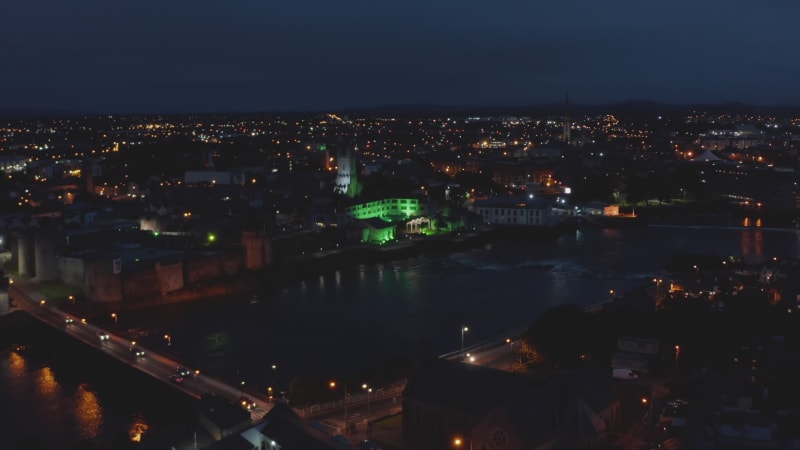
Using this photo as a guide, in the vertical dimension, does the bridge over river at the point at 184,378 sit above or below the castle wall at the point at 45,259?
below

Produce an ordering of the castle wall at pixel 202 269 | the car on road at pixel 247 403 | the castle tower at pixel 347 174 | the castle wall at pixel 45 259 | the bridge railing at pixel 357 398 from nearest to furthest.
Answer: the bridge railing at pixel 357 398 < the car on road at pixel 247 403 < the castle wall at pixel 202 269 < the castle wall at pixel 45 259 < the castle tower at pixel 347 174

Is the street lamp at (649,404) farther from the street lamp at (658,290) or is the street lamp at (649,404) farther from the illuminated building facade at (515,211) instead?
the illuminated building facade at (515,211)

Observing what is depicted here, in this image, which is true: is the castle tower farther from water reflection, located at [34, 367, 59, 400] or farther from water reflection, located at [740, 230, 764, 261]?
water reflection, located at [34, 367, 59, 400]

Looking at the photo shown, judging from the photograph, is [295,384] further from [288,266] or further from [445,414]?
[288,266]

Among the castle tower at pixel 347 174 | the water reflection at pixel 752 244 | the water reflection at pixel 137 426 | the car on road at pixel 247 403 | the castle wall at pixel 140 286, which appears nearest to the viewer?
the car on road at pixel 247 403

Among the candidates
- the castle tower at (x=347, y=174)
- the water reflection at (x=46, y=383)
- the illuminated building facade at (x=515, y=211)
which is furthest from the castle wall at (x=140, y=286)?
the castle tower at (x=347, y=174)

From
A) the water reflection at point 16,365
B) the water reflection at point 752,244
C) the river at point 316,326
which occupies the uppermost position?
the water reflection at point 752,244

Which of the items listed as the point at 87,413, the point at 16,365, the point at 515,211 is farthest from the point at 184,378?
the point at 515,211
